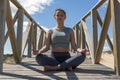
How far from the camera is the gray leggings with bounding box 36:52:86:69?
338 cm

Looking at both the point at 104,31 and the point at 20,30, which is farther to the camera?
the point at 20,30

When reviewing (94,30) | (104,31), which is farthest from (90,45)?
(104,31)

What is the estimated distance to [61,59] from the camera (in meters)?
3.60

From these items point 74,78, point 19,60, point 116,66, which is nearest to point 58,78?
point 74,78

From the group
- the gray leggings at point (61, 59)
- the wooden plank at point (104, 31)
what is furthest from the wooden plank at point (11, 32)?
the wooden plank at point (104, 31)

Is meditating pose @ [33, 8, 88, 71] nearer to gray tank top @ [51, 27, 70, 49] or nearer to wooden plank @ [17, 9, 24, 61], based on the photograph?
gray tank top @ [51, 27, 70, 49]

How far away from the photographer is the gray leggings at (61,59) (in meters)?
3.38

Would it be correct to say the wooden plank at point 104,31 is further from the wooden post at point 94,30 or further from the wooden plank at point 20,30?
the wooden plank at point 20,30

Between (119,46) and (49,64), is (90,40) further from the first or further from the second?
(119,46)

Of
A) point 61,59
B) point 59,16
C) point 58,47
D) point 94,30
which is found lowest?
point 61,59

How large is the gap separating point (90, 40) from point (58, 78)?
7.25 ft

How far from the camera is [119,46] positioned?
2.95 meters

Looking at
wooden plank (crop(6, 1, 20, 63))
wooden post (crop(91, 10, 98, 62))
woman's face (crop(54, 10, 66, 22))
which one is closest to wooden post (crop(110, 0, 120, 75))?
woman's face (crop(54, 10, 66, 22))

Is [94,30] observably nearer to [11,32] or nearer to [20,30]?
[20,30]
